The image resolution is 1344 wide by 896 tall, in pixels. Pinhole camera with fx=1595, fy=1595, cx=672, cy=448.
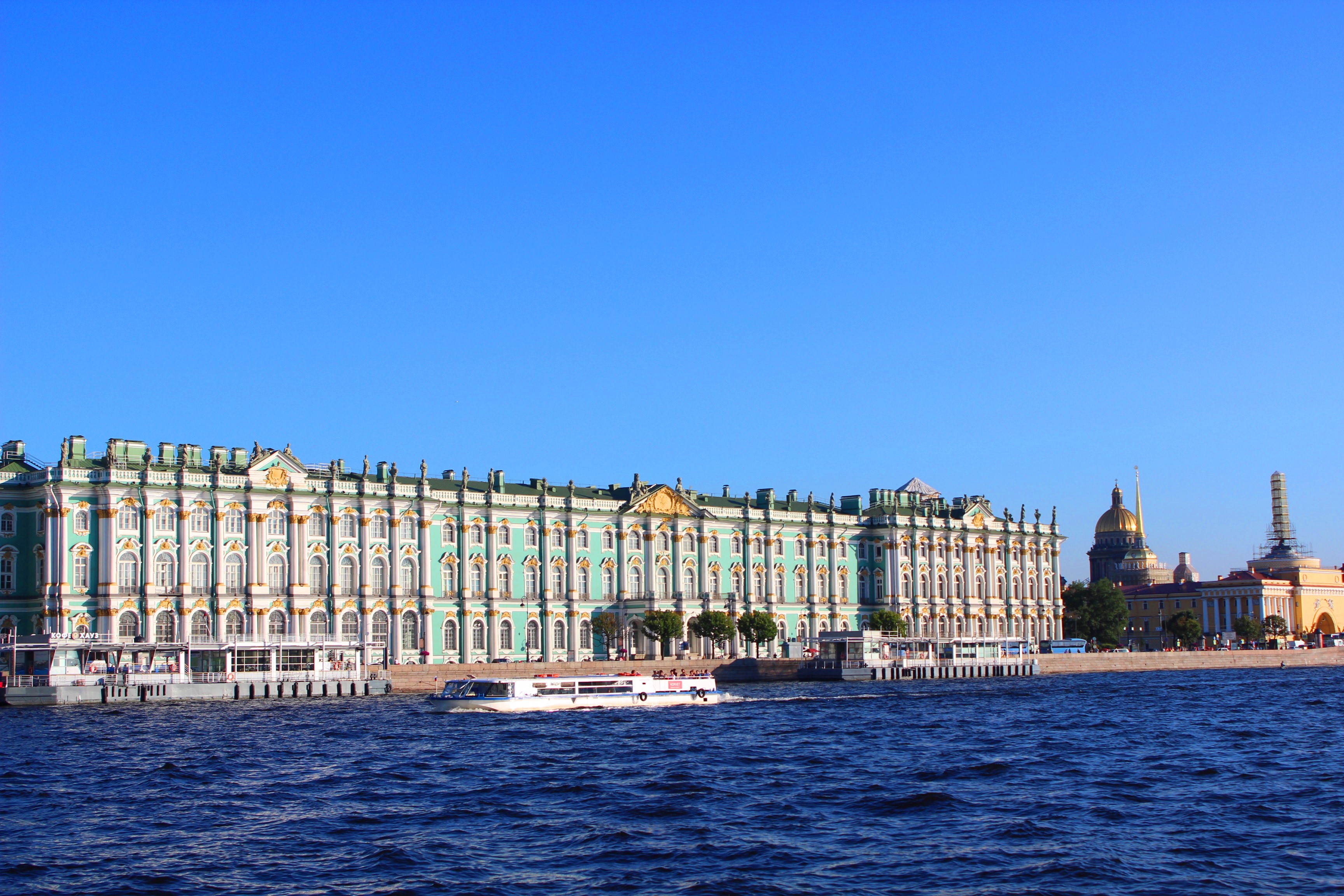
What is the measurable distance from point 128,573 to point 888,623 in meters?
55.7

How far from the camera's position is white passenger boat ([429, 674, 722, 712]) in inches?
2874

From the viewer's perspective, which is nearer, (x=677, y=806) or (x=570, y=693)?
(x=677, y=806)

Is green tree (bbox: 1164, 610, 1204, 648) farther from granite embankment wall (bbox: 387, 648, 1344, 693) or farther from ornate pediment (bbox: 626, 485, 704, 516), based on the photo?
ornate pediment (bbox: 626, 485, 704, 516)

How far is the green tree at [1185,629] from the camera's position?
152 m

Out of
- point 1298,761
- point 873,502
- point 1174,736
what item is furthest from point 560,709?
point 873,502

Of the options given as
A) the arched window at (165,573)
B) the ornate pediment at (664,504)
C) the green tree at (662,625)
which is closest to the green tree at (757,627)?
the green tree at (662,625)

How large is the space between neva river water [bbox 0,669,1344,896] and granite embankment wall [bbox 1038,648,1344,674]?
59.2 meters

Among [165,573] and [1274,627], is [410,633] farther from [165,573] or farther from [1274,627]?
[1274,627]

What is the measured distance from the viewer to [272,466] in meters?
92.2

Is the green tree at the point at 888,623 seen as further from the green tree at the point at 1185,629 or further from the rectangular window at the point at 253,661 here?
the rectangular window at the point at 253,661

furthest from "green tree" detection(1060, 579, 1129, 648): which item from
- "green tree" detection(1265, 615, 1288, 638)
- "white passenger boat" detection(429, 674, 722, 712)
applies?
"white passenger boat" detection(429, 674, 722, 712)

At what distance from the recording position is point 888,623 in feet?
388

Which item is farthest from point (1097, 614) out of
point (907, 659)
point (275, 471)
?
point (275, 471)

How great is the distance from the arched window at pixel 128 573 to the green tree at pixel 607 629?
3080cm
